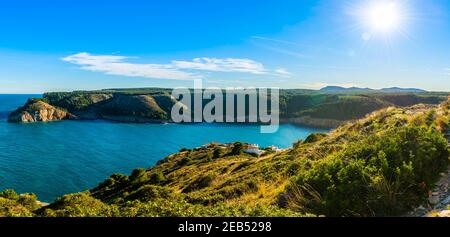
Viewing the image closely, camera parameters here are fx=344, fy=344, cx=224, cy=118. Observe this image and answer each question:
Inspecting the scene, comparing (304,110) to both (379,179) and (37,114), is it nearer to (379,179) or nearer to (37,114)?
(37,114)

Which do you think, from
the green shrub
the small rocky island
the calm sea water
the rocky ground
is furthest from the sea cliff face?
the rocky ground

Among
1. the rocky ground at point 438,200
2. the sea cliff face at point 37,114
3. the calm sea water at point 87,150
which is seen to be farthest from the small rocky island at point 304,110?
the rocky ground at point 438,200

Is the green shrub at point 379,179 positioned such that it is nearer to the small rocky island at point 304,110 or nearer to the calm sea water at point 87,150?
the calm sea water at point 87,150

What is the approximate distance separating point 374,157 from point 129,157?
3513 inches

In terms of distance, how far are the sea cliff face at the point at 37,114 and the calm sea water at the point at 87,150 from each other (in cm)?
1647

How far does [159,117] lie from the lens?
7328 inches

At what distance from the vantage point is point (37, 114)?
175 meters

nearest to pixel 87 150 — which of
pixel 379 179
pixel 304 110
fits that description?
pixel 379 179

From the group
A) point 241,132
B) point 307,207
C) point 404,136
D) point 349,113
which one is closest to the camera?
point 307,207

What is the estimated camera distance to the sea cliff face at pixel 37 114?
168750mm
